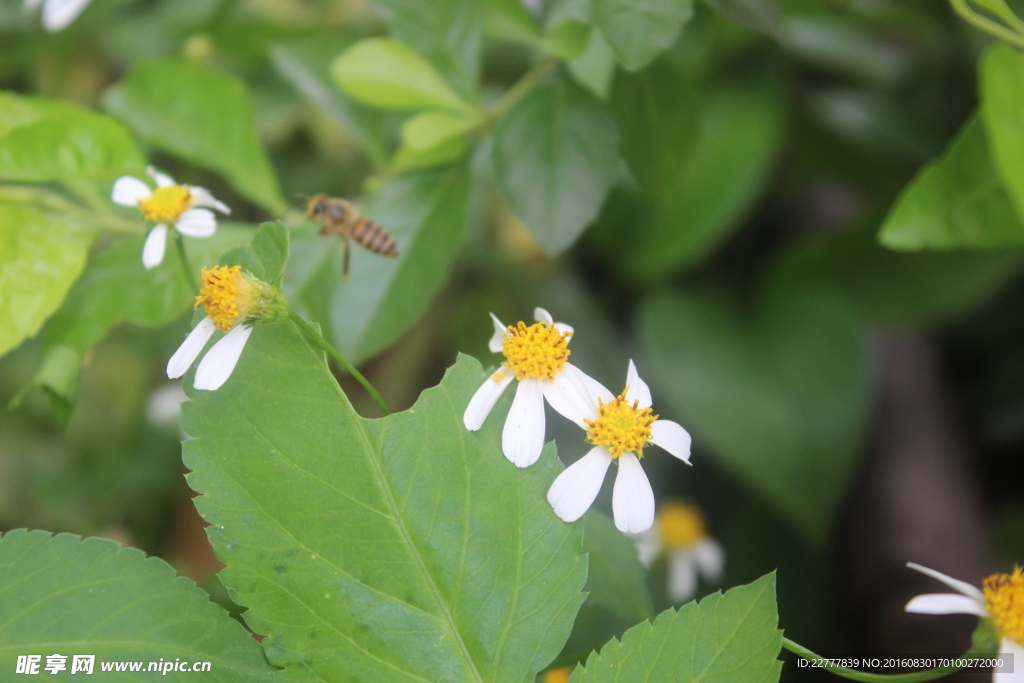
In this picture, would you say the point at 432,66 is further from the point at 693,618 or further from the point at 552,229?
the point at 693,618

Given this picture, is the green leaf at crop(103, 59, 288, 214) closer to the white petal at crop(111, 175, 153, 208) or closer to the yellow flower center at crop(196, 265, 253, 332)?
the white petal at crop(111, 175, 153, 208)

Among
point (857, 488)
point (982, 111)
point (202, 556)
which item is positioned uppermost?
point (982, 111)

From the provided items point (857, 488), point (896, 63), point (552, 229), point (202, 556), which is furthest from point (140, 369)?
point (896, 63)

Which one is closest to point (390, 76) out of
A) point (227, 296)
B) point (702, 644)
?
point (227, 296)

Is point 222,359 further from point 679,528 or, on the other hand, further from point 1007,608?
point 679,528

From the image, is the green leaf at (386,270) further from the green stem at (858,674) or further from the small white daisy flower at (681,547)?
the small white daisy flower at (681,547)

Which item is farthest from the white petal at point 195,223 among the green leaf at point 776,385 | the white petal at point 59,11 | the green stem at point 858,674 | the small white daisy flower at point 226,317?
the green leaf at point 776,385

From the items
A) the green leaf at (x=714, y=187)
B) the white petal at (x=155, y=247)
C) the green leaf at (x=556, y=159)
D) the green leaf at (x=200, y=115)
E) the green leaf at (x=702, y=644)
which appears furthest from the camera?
the green leaf at (x=714, y=187)
